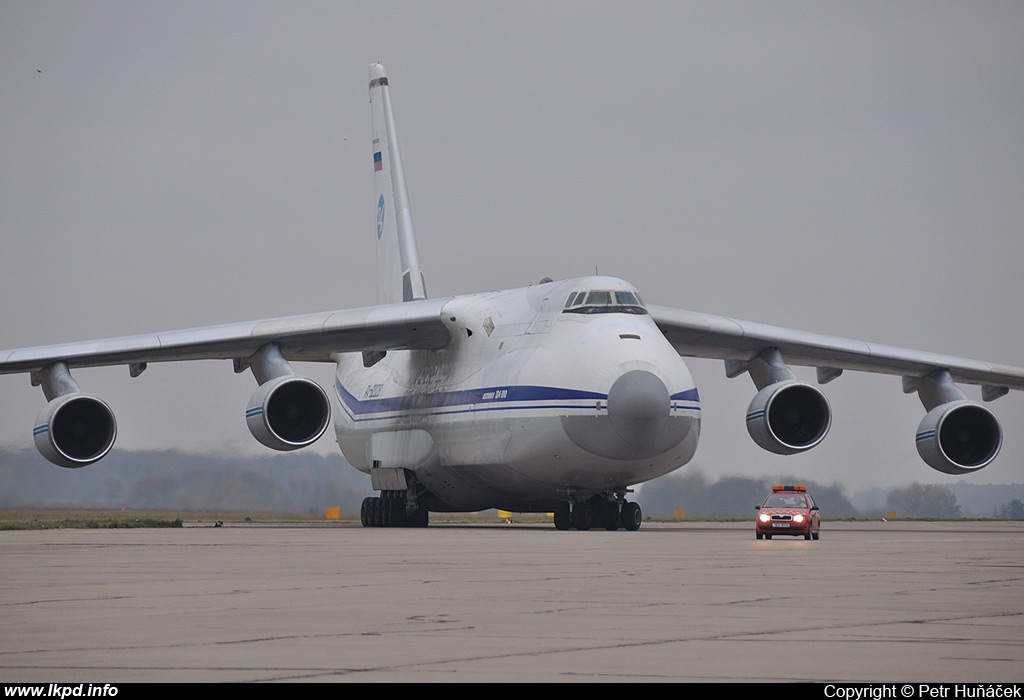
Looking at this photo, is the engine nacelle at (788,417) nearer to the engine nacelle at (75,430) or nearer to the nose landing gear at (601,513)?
the nose landing gear at (601,513)

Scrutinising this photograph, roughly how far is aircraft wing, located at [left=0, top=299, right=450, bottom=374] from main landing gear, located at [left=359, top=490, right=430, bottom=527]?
3.46 meters

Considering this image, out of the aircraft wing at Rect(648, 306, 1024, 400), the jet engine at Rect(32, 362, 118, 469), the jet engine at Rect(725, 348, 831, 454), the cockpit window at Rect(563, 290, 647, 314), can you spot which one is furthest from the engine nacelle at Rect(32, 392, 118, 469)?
the jet engine at Rect(725, 348, 831, 454)

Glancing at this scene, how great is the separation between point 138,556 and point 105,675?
34.6 feet

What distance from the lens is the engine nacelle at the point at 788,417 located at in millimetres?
27562

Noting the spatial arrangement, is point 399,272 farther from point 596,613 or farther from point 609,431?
point 596,613

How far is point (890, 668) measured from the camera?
22.0 feet

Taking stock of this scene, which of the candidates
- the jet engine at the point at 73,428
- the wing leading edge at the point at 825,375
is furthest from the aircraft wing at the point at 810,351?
the jet engine at the point at 73,428

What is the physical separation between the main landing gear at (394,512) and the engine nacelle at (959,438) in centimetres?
978

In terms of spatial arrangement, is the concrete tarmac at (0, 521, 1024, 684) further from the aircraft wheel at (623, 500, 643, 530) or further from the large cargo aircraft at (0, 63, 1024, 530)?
the aircraft wheel at (623, 500, 643, 530)

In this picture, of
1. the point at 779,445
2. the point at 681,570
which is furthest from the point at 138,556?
the point at 779,445

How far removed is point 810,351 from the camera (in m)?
30.0

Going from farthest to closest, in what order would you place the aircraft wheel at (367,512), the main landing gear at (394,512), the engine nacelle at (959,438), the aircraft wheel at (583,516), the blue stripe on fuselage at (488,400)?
the aircraft wheel at (367,512), the main landing gear at (394,512), the engine nacelle at (959,438), the aircraft wheel at (583,516), the blue stripe on fuselage at (488,400)

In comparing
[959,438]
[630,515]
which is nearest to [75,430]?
[630,515]

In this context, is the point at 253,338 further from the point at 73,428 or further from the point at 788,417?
the point at 788,417
